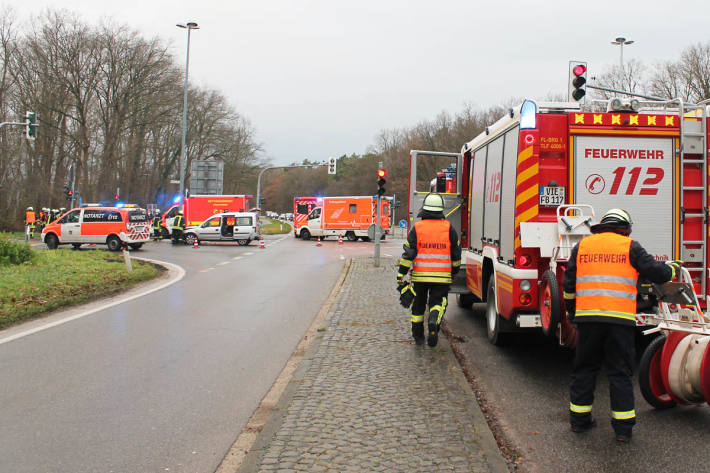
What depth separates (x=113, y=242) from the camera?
26078mm

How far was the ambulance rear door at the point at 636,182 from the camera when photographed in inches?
249

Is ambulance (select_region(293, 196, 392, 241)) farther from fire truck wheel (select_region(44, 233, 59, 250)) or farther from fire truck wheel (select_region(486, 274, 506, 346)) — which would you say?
fire truck wheel (select_region(486, 274, 506, 346))

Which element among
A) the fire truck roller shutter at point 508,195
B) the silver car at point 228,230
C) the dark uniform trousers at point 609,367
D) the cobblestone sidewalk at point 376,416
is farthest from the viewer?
the silver car at point 228,230

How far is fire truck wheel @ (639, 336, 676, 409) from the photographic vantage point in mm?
4926

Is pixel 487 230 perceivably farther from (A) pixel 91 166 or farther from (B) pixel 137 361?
(A) pixel 91 166

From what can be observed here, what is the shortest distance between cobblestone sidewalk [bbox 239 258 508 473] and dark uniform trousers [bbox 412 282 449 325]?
411mm

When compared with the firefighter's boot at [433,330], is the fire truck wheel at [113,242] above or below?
above

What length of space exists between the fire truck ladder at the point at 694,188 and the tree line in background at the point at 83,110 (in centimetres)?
3727

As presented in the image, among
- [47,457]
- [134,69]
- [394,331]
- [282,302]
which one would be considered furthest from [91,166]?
[47,457]

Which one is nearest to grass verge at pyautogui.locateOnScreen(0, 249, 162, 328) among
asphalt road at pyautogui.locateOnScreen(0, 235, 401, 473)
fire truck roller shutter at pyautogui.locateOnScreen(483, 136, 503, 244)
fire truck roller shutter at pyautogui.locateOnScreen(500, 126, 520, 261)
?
asphalt road at pyautogui.locateOnScreen(0, 235, 401, 473)

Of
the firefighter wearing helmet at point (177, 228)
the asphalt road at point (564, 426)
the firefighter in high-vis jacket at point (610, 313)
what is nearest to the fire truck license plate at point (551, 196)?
the firefighter in high-vis jacket at point (610, 313)

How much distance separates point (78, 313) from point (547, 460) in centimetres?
826

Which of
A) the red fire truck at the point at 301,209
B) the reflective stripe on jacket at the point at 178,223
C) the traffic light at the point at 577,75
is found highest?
the traffic light at the point at 577,75

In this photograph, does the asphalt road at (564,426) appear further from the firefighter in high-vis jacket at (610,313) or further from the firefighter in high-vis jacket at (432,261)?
the firefighter in high-vis jacket at (432,261)
